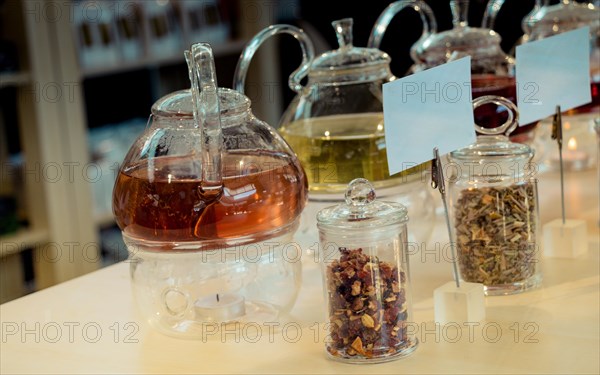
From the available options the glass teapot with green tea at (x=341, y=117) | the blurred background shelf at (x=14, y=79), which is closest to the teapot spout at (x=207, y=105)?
the glass teapot with green tea at (x=341, y=117)

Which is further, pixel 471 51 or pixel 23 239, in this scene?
pixel 23 239

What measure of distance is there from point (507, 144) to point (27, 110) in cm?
182

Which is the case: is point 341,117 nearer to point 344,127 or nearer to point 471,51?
point 344,127

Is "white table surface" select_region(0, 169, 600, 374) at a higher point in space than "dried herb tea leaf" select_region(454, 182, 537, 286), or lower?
lower

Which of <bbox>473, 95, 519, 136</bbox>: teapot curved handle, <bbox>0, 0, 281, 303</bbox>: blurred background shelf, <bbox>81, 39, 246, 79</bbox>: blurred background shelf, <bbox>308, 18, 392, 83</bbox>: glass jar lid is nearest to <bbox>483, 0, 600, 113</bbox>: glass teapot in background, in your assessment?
<bbox>308, 18, 392, 83</bbox>: glass jar lid

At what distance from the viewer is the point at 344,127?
119cm

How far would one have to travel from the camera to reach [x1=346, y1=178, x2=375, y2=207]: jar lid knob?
2.87 feet

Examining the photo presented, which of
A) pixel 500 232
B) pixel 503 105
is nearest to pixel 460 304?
pixel 500 232

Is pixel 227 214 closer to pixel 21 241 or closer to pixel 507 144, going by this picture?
pixel 507 144

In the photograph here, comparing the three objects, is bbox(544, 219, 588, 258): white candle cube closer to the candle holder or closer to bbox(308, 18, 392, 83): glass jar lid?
bbox(308, 18, 392, 83): glass jar lid

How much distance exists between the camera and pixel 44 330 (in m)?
1.03

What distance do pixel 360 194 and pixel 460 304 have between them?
166 mm

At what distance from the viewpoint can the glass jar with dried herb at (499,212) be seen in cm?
102

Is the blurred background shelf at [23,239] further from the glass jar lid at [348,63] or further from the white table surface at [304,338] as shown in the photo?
the glass jar lid at [348,63]
